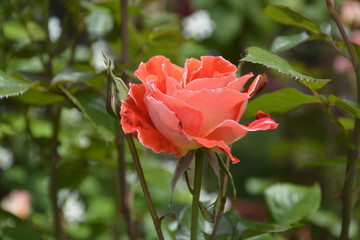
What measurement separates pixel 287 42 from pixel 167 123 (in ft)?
0.75

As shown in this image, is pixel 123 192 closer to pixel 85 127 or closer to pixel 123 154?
pixel 123 154

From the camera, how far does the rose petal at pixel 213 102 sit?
419 millimetres

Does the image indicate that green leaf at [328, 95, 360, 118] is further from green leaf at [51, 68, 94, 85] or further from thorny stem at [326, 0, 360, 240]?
green leaf at [51, 68, 94, 85]

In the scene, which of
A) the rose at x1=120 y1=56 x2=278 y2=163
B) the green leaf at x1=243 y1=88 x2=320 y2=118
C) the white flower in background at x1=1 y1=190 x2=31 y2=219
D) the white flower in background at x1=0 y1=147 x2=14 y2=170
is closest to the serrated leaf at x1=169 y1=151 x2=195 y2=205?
the rose at x1=120 y1=56 x2=278 y2=163

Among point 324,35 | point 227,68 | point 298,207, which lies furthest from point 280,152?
point 227,68

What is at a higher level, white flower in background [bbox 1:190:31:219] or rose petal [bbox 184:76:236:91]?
rose petal [bbox 184:76:236:91]

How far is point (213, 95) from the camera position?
1.38ft

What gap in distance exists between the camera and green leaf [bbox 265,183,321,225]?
674 millimetres

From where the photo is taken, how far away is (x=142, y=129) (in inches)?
17.0

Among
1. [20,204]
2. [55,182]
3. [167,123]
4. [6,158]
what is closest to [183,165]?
[167,123]

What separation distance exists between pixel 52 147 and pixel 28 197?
417mm

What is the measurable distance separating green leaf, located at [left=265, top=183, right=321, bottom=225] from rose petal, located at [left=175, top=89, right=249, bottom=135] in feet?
0.88

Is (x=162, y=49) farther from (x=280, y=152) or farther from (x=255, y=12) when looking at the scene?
(x=255, y=12)

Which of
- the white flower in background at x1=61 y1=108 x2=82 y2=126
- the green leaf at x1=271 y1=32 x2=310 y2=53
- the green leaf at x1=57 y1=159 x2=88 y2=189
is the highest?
the green leaf at x1=271 y1=32 x2=310 y2=53
